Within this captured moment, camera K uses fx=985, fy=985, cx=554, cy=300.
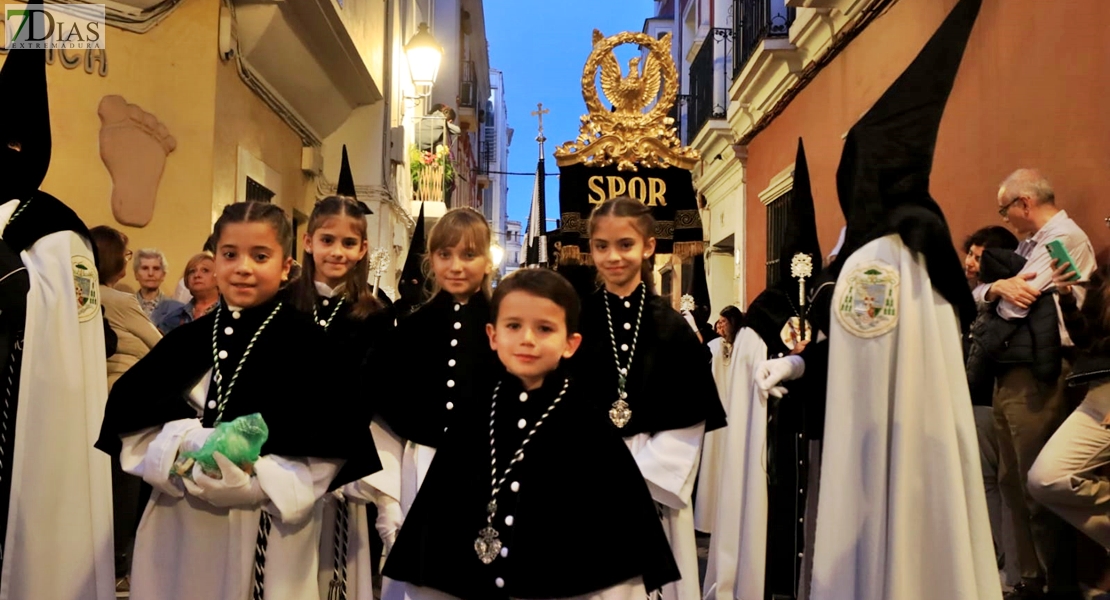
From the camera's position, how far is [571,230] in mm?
5797

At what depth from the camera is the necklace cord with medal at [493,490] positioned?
270 cm

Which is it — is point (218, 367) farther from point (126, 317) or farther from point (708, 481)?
point (708, 481)

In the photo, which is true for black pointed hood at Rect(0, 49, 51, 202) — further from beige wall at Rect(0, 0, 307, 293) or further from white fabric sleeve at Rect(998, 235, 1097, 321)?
white fabric sleeve at Rect(998, 235, 1097, 321)

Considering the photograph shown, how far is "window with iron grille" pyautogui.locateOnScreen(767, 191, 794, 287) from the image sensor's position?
1222cm

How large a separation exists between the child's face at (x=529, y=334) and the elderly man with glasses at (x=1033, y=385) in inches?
128

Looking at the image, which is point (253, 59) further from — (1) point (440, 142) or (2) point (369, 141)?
(1) point (440, 142)

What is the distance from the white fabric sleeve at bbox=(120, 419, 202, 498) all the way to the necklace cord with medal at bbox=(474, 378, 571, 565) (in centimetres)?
99

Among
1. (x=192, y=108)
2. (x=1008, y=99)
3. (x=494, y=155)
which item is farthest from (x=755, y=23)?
(x=494, y=155)

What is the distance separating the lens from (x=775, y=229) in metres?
12.8

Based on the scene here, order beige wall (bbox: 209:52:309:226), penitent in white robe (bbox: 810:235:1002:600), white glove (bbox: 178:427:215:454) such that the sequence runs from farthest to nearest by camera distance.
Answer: beige wall (bbox: 209:52:309:226)
penitent in white robe (bbox: 810:235:1002:600)
white glove (bbox: 178:427:215:454)

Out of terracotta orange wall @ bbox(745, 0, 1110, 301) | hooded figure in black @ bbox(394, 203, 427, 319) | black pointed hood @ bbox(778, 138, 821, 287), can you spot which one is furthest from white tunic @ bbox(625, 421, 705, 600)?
terracotta orange wall @ bbox(745, 0, 1110, 301)

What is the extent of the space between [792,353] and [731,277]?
13.1 meters

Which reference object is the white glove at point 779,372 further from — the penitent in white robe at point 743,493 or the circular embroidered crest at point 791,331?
the circular embroidered crest at point 791,331

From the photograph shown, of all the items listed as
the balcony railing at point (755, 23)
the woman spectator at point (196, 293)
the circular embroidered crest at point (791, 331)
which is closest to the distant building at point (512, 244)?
the balcony railing at point (755, 23)
